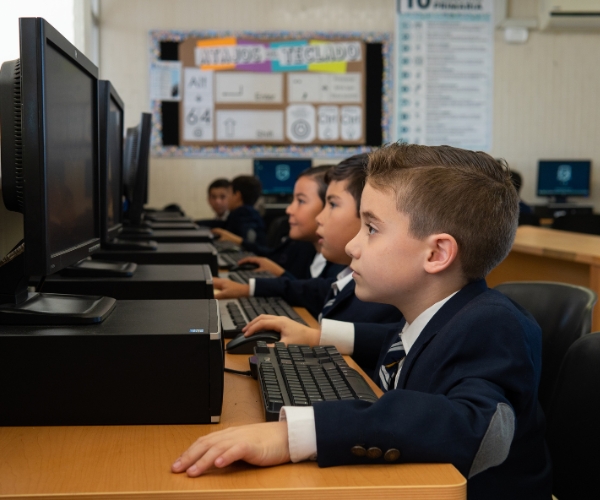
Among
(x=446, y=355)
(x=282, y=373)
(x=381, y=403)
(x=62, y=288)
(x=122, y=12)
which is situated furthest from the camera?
(x=122, y=12)

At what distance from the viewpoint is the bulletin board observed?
5977 millimetres

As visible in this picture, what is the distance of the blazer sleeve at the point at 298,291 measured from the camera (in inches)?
81.8

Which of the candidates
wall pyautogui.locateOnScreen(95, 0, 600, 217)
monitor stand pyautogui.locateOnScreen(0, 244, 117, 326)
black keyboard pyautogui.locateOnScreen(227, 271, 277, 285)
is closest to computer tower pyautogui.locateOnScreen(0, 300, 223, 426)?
monitor stand pyautogui.locateOnScreen(0, 244, 117, 326)

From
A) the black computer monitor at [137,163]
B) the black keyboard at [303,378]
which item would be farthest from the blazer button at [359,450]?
the black computer monitor at [137,163]

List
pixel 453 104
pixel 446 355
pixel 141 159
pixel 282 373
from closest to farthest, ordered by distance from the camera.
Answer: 1. pixel 446 355
2. pixel 282 373
3. pixel 141 159
4. pixel 453 104

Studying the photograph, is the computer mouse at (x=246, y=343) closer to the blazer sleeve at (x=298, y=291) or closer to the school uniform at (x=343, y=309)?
the school uniform at (x=343, y=309)

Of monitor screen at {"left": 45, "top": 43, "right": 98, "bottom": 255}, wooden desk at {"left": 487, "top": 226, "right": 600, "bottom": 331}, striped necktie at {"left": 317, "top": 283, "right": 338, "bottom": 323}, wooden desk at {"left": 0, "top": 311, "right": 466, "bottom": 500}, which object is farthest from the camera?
wooden desk at {"left": 487, "top": 226, "right": 600, "bottom": 331}

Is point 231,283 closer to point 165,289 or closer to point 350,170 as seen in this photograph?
point 350,170

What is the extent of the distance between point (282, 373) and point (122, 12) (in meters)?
5.45

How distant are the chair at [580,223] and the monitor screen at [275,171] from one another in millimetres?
2170

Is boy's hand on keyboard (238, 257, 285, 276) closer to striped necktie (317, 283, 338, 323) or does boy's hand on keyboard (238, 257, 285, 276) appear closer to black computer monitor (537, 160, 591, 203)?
striped necktie (317, 283, 338, 323)

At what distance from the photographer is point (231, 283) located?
2.03 meters

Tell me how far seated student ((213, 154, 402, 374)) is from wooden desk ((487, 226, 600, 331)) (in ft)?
3.84

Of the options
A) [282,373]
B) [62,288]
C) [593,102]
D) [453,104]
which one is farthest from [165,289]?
[593,102]
